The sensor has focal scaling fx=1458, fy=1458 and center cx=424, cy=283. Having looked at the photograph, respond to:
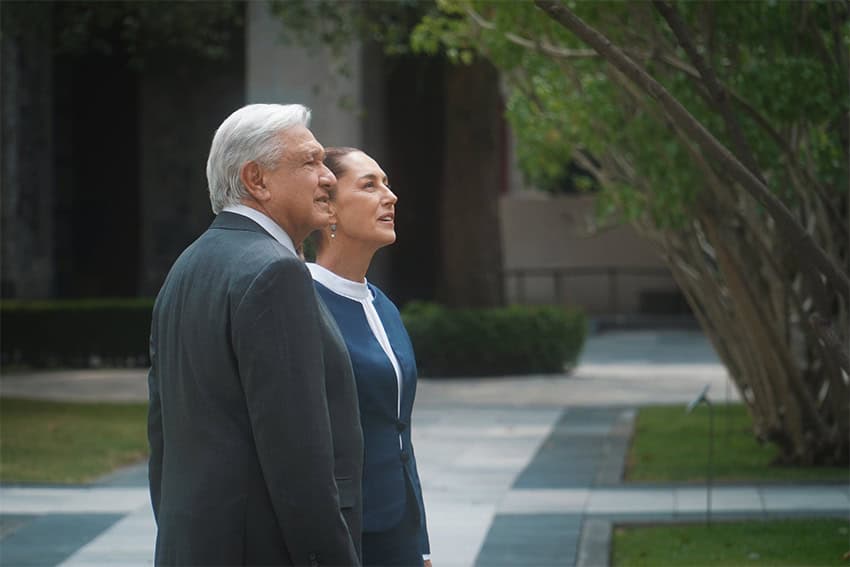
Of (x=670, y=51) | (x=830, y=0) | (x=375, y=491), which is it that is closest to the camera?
(x=375, y=491)

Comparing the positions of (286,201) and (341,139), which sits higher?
(286,201)

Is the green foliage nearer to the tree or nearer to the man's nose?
the tree

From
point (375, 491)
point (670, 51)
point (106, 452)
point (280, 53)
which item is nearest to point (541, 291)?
point (280, 53)

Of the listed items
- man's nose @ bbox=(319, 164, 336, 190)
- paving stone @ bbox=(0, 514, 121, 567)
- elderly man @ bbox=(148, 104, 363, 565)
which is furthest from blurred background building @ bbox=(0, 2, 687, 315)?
elderly man @ bbox=(148, 104, 363, 565)

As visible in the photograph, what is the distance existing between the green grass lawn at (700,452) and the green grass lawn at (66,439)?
4.23m

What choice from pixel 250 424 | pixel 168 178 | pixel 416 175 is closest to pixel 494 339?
pixel 416 175

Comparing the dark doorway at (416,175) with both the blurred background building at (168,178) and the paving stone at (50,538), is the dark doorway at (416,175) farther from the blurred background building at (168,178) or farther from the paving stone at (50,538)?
the paving stone at (50,538)

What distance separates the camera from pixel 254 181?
3.27 meters

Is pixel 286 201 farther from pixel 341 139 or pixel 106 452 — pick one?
pixel 341 139

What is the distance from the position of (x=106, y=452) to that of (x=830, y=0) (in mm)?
7460

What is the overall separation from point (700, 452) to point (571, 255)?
21630 mm

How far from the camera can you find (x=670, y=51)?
8656mm

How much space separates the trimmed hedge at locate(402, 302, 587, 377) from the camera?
1964cm

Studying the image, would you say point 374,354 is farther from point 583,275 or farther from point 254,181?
point 583,275
